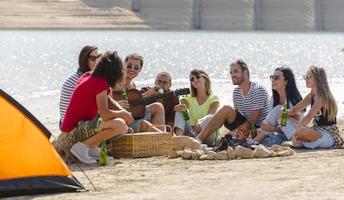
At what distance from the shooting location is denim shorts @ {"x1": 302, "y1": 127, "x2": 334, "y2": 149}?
1053cm

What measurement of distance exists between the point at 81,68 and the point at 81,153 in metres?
1.06

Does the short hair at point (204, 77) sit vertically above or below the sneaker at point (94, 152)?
above

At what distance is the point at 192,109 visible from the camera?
37.1ft

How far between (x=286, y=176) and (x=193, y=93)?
3.04 metres

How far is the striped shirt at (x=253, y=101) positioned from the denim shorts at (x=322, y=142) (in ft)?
2.38

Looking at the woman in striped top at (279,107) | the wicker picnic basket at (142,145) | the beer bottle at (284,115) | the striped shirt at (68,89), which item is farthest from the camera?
the woman in striped top at (279,107)

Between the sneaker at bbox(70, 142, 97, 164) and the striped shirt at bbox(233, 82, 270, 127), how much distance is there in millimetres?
2165

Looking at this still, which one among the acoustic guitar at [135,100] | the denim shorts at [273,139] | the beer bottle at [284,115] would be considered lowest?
the denim shorts at [273,139]

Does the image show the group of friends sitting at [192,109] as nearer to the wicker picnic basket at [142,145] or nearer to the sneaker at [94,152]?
the sneaker at [94,152]

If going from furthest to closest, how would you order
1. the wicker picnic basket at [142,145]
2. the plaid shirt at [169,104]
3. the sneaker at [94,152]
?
the plaid shirt at [169,104] < the wicker picnic basket at [142,145] < the sneaker at [94,152]

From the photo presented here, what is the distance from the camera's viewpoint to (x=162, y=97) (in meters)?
11.0

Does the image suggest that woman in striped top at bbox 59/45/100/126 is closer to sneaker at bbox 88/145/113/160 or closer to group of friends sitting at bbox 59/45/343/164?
group of friends sitting at bbox 59/45/343/164

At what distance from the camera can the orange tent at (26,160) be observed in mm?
7820

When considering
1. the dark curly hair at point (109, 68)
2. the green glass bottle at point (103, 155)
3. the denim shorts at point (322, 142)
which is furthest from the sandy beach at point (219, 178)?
the dark curly hair at point (109, 68)
